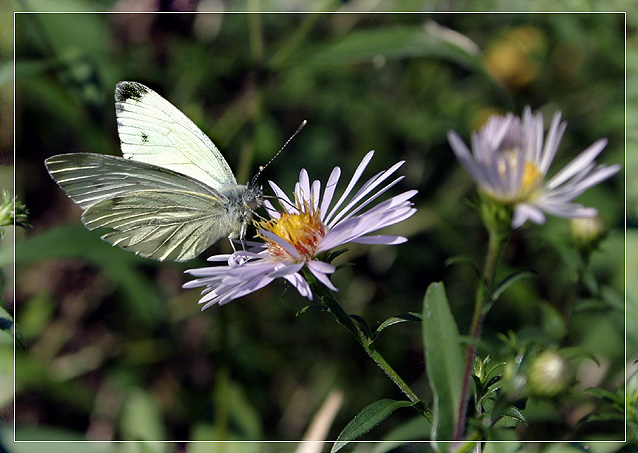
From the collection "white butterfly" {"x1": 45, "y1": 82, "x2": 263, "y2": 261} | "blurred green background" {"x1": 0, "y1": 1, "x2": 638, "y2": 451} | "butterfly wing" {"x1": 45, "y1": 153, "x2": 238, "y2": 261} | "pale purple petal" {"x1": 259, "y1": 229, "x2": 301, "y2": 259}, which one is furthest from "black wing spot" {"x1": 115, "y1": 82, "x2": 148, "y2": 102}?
"pale purple petal" {"x1": 259, "y1": 229, "x2": 301, "y2": 259}

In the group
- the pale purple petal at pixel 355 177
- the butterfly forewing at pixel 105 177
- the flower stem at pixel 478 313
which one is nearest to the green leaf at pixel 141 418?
the butterfly forewing at pixel 105 177

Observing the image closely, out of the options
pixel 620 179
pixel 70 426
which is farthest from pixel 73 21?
pixel 620 179

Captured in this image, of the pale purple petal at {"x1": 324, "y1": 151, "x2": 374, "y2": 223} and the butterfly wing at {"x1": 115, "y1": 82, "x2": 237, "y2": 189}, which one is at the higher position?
the butterfly wing at {"x1": 115, "y1": 82, "x2": 237, "y2": 189}

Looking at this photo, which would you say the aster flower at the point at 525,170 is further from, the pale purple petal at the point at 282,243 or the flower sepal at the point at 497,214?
the pale purple petal at the point at 282,243

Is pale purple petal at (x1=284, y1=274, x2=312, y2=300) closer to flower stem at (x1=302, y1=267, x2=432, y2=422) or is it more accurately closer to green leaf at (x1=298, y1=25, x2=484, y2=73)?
flower stem at (x1=302, y1=267, x2=432, y2=422)

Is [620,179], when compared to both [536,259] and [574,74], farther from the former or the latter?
[574,74]

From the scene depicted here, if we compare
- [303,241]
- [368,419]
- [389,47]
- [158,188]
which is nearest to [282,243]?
[303,241]
